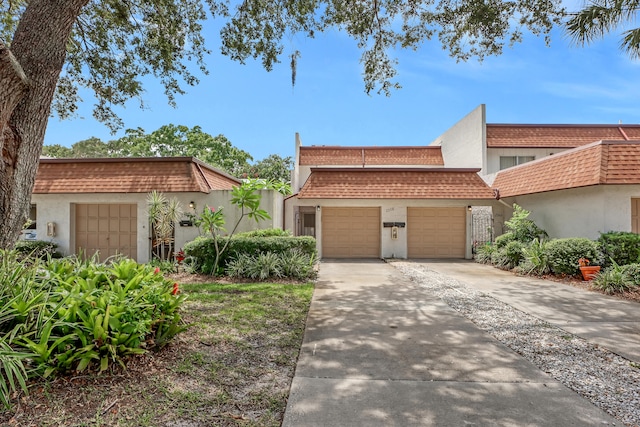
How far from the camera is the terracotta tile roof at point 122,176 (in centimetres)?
1202

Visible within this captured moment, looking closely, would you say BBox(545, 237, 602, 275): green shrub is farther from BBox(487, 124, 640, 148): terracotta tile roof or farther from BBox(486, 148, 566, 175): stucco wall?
BBox(487, 124, 640, 148): terracotta tile roof

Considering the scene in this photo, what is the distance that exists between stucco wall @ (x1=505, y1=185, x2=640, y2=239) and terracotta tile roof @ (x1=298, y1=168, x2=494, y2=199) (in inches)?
81.8

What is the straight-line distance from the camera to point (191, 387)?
311 centimetres

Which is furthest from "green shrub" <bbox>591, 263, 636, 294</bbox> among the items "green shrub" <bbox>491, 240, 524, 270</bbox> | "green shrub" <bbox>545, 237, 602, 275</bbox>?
"green shrub" <bbox>491, 240, 524, 270</bbox>

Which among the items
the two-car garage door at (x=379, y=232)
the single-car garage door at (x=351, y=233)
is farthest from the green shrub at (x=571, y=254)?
the single-car garage door at (x=351, y=233)

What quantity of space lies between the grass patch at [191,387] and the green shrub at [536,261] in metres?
8.44

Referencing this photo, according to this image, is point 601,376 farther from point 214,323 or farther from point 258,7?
point 258,7

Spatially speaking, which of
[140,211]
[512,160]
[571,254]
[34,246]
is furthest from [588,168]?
[34,246]

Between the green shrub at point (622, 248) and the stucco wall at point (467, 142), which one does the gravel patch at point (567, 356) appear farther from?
the stucco wall at point (467, 142)

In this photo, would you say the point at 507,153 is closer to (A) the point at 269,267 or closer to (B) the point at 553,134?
(B) the point at 553,134

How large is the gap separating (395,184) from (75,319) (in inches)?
505

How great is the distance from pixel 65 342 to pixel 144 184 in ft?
33.0

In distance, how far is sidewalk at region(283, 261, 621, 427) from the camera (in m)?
2.72

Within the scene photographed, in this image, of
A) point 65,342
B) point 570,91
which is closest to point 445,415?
point 65,342
